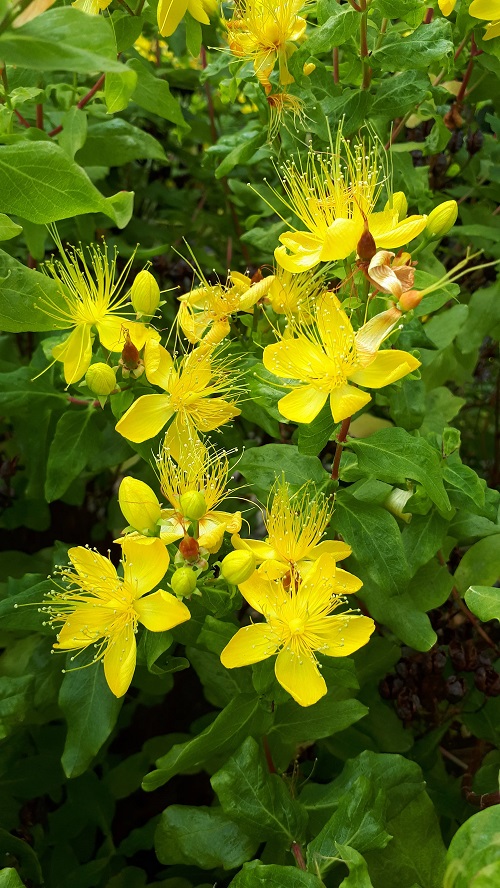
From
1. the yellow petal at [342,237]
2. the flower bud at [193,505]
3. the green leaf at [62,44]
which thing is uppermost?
the green leaf at [62,44]

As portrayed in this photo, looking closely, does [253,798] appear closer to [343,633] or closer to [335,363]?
[343,633]

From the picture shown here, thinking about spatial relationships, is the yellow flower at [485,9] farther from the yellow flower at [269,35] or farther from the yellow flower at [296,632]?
the yellow flower at [296,632]

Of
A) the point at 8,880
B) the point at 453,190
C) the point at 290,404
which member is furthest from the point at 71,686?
the point at 453,190

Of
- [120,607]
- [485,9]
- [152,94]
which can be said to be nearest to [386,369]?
[120,607]

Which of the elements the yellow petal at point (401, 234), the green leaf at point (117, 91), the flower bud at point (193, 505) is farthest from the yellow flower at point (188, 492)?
the green leaf at point (117, 91)

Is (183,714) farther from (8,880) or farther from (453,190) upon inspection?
(453,190)
